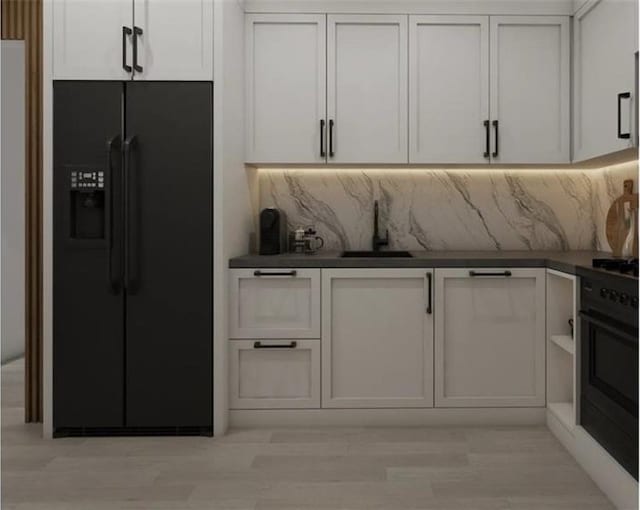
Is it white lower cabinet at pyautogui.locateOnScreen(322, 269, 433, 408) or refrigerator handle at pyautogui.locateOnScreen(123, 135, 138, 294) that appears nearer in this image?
refrigerator handle at pyautogui.locateOnScreen(123, 135, 138, 294)

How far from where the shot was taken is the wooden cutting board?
3127 millimetres

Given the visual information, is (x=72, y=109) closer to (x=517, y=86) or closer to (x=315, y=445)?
(x=315, y=445)

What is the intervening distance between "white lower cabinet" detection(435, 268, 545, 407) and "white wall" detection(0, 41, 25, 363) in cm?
359

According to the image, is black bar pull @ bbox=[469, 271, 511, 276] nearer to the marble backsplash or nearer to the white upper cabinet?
the marble backsplash

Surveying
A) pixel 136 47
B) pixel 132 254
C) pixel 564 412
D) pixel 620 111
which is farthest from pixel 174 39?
pixel 564 412

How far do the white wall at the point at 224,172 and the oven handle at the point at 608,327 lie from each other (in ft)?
5.55

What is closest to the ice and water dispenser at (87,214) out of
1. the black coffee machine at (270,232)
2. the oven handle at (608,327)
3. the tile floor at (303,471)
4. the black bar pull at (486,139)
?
the black coffee machine at (270,232)

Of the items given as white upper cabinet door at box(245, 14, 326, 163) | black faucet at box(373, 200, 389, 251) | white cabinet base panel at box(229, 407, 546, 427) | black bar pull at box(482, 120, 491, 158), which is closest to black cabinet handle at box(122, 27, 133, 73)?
white upper cabinet door at box(245, 14, 326, 163)

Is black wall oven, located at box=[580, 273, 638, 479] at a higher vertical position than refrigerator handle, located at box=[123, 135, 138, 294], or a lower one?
lower

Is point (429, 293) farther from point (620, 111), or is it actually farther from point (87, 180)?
point (87, 180)

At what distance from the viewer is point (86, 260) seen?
321 cm

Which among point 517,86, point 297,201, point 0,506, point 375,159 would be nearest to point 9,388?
point 0,506

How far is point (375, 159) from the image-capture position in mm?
3713

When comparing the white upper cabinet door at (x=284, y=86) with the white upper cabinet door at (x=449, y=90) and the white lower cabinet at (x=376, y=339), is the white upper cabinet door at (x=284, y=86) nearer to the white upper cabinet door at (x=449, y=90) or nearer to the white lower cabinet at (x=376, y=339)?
the white upper cabinet door at (x=449, y=90)
